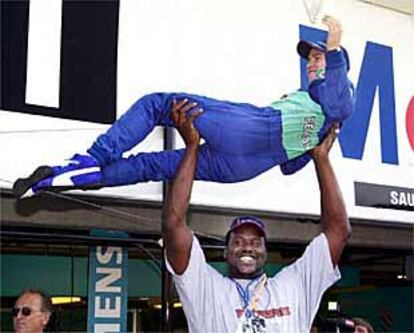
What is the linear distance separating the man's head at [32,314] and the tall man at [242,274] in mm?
830

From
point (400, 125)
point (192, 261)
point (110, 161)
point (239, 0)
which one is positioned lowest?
point (192, 261)

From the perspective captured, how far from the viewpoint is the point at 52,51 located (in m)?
3.46

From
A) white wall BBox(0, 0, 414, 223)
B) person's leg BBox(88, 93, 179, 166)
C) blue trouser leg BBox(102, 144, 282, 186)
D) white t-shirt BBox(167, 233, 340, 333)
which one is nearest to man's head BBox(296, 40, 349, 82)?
blue trouser leg BBox(102, 144, 282, 186)

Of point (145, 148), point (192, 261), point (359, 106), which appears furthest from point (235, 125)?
point (359, 106)

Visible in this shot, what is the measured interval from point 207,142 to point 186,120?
0.22 m

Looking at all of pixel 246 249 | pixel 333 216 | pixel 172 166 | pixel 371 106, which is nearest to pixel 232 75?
pixel 371 106

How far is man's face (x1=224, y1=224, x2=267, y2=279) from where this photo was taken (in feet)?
7.54

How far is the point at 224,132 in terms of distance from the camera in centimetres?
265

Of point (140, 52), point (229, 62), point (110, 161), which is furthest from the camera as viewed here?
point (229, 62)

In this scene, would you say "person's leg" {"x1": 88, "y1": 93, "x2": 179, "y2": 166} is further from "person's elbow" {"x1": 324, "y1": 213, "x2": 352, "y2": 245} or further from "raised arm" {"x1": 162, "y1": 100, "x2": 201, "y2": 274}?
"person's elbow" {"x1": 324, "y1": 213, "x2": 352, "y2": 245}

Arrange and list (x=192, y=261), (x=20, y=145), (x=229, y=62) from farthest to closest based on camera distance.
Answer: (x=229, y=62), (x=20, y=145), (x=192, y=261)

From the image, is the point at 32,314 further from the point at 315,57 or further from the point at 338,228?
the point at 315,57

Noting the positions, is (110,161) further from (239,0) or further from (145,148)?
(239,0)

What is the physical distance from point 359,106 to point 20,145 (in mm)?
1925
